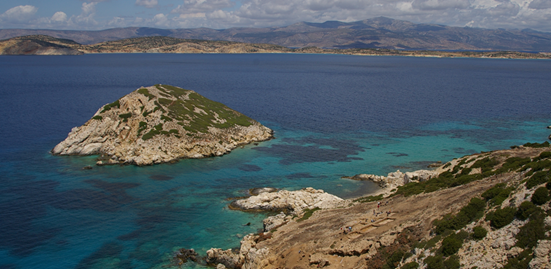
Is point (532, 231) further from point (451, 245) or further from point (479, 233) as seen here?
point (451, 245)

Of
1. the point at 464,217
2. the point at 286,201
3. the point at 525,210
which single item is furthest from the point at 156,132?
the point at 525,210

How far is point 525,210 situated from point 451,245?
17.4 feet

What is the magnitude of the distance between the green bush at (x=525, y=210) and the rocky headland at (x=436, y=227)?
6 centimetres

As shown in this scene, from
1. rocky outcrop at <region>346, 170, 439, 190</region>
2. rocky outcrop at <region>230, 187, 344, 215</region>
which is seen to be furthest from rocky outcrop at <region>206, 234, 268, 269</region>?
rocky outcrop at <region>346, 170, 439, 190</region>

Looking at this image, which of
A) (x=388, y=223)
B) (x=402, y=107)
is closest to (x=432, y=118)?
(x=402, y=107)

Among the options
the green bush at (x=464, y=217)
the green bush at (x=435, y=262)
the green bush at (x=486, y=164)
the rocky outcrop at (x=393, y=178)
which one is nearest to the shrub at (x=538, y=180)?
the green bush at (x=464, y=217)

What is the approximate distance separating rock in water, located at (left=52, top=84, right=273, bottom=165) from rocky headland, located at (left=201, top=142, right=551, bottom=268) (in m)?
36.2

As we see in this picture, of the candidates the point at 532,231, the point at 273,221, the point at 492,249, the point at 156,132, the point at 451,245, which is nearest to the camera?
the point at 532,231

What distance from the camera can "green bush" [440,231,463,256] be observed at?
88.3 ft

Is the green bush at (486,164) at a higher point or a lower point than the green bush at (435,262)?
higher

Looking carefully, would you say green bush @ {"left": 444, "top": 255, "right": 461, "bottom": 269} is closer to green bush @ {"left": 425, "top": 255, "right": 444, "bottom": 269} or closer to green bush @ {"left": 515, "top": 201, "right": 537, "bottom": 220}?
green bush @ {"left": 425, "top": 255, "right": 444, "bottom": 269}

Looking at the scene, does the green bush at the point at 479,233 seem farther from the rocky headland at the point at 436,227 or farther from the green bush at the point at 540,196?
the green bush at the point at 540,196

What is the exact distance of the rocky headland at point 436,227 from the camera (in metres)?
25.0

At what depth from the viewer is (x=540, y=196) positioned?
A: 2575 cm
